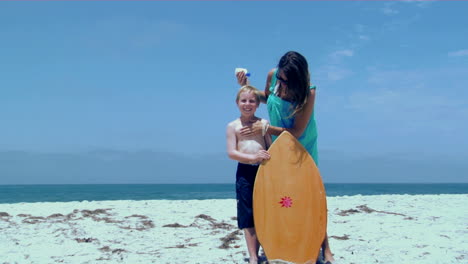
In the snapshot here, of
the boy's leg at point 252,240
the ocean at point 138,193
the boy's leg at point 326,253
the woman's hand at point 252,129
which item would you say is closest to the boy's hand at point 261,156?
the woman's hand at point 252,129

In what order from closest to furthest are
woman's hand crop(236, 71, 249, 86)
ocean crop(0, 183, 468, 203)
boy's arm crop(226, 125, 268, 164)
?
boy's arm crop(226, 125, 268, 164) < woman's hand crop(236, 71, 249, 86) < ocean crop(0, 183, 468, 203)

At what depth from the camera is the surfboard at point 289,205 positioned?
3.20 meters

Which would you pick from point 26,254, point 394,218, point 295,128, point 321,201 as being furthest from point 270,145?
point 394,218

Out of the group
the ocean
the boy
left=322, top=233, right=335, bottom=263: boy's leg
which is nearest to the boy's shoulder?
the boy

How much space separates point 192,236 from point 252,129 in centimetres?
217

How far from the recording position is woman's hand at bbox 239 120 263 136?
3238 millimetres

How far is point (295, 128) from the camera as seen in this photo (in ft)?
10.7

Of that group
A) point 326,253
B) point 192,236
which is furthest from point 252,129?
point 192,236

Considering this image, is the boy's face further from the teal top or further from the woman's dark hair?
the woman's dark hair

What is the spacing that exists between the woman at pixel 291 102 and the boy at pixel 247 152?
0.07 metres

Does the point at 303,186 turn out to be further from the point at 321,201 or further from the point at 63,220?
the point at 63,220

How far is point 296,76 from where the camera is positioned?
3.07 meters

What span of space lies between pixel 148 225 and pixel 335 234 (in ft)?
8.33

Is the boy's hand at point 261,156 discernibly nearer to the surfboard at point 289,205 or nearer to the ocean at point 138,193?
the surfboard at point 289,205
